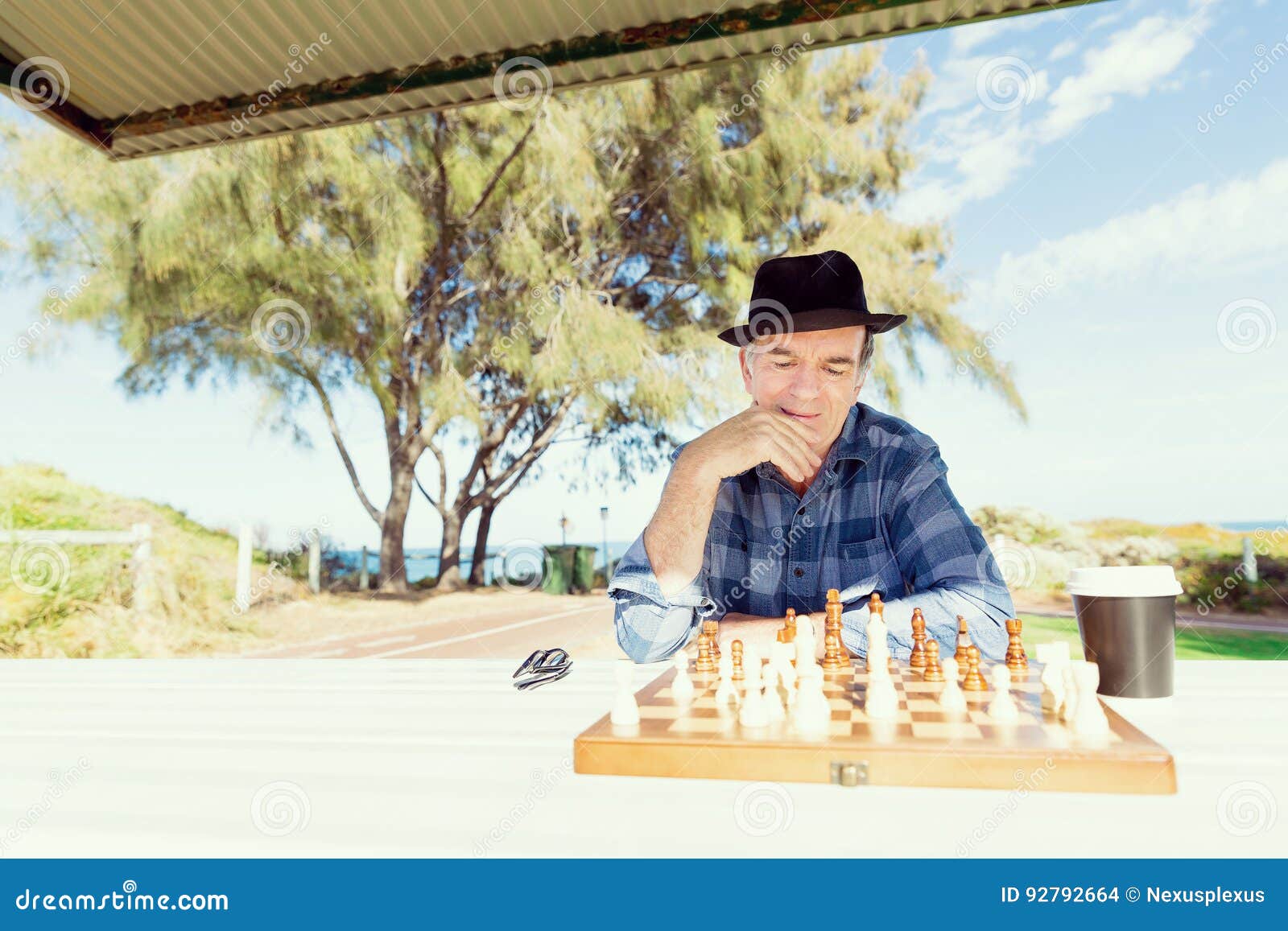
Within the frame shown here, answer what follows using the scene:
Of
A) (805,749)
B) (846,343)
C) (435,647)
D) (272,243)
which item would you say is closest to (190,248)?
(272,243)

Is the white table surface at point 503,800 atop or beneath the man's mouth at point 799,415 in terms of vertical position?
beneath

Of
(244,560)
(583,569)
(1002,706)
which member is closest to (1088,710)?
(1002,706)

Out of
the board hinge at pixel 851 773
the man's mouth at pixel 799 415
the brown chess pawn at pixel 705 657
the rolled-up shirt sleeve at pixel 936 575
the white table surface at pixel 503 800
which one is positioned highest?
the man's mouth at pixel 799 415

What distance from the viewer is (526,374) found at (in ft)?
26.3

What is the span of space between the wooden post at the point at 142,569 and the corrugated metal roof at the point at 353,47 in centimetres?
602

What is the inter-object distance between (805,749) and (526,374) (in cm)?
733

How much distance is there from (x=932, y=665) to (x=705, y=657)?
38 centimetres

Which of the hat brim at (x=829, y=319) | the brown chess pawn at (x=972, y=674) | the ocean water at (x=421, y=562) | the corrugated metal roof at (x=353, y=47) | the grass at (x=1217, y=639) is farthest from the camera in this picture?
the ocean water at (x=421, y=562)

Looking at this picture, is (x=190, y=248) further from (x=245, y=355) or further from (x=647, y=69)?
(x=647, y=69)

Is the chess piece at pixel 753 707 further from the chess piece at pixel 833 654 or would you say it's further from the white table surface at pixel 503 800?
the chess piece at pixel 833 654

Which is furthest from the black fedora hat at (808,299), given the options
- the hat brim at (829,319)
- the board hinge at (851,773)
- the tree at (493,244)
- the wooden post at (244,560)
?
the wooden post at (244,560)

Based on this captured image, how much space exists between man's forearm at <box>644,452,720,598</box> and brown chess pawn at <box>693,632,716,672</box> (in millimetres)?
136

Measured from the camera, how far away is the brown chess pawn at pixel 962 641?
51.0 inches

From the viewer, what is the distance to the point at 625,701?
40.4 inches
